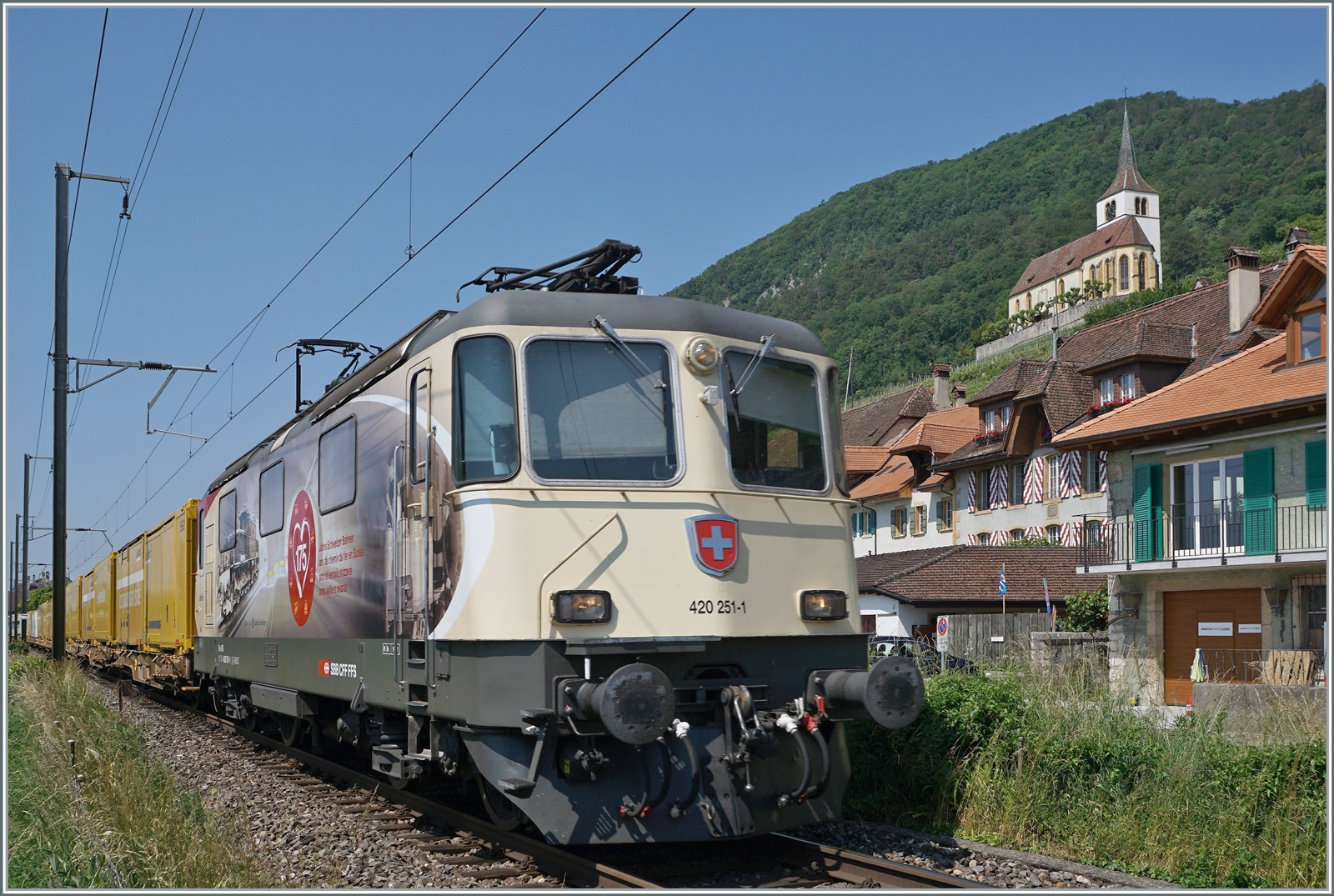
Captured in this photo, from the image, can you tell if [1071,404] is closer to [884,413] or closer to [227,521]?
[884,413]

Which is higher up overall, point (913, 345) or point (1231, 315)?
point (913, 345)

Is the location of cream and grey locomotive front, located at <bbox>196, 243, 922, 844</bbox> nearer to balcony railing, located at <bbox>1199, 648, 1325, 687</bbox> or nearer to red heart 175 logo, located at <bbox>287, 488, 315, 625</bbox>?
red heart 175 logo, located at <bbox>287, 488, 315, 625</bbox>

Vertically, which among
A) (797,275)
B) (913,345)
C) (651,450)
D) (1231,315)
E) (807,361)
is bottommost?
(651,450)

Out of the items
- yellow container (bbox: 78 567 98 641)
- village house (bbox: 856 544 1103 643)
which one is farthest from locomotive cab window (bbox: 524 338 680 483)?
yellow container (bbox: 78 567 98 641)

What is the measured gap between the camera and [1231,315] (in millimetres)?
34812

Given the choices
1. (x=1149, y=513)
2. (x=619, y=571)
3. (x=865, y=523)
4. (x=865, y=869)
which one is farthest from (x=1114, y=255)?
(x=619, y=571)

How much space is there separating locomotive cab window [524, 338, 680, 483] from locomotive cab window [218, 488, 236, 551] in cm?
863

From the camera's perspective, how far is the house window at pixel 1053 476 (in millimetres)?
38375

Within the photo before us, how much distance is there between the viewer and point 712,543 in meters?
7.43

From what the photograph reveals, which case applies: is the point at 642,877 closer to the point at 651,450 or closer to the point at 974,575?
the point at 651,450

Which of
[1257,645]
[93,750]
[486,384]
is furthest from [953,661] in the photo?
[1257,645]

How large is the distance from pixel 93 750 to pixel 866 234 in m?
166

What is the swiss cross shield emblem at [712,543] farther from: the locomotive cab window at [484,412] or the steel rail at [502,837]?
the steel rail at [502,837]

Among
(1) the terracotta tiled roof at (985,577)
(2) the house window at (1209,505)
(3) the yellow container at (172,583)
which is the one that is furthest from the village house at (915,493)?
(3) the yellow container at (172,583)
